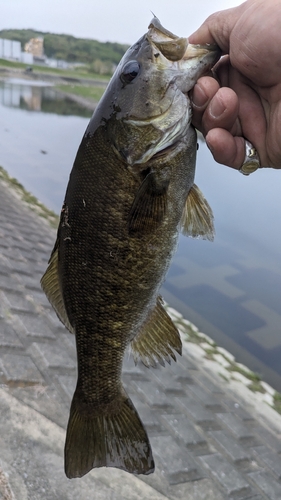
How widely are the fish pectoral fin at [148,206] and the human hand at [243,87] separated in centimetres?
44

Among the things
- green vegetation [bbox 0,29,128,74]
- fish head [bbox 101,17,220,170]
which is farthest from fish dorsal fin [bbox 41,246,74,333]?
green vegetation [bbox 0,29,128,74]

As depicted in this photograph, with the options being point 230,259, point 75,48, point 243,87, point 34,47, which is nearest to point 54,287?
point 243,87

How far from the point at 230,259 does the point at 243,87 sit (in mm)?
5517

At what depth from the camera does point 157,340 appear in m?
1.95

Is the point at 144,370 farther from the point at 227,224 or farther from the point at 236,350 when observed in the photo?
the point at 227,224

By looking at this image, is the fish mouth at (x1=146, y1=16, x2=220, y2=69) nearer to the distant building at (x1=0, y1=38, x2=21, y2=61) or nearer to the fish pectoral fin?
the fish pectoral fin

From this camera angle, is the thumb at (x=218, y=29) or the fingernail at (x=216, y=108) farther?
the thumb at (x=218, y=29)

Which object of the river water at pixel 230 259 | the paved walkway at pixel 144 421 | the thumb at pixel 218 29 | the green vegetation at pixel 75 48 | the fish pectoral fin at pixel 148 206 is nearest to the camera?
the fish pectoral fin at pixel 148 206

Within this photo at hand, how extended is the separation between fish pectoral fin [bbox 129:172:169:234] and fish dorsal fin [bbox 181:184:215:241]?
0.20m

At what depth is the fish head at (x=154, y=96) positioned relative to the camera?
167 centimetres

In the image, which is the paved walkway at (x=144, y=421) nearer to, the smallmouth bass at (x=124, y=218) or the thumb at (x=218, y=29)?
the smallmouth bass at (x=124, y=218)

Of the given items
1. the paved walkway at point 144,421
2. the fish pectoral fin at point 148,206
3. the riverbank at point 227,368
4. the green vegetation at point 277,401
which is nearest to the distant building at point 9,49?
the riverbank at point 227,368

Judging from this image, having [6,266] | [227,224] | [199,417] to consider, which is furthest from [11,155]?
[199,417]

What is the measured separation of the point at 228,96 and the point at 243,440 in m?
3.21
